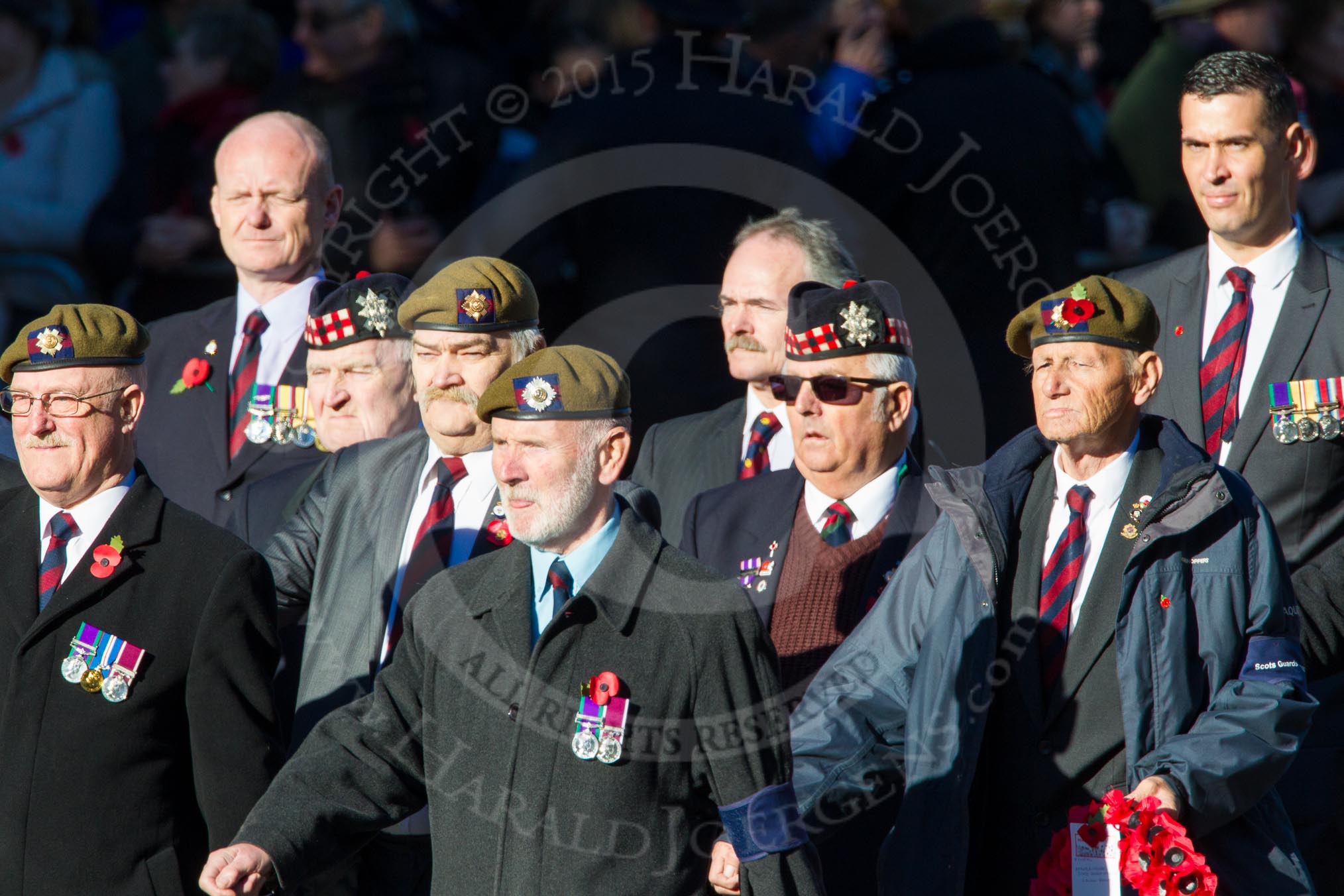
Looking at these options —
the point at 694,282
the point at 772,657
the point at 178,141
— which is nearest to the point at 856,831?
A: the point at 772,657

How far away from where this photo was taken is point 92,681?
465 centimetres

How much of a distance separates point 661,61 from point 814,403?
2129 millimetres

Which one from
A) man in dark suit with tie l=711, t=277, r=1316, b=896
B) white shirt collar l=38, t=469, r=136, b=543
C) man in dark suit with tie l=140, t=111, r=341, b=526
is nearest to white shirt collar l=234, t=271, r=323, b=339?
man in dark suit with tie l=140, t=111, r=341, b=526

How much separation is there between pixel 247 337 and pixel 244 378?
158mm

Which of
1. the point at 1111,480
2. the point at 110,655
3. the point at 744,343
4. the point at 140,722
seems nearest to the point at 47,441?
the point at 110,655

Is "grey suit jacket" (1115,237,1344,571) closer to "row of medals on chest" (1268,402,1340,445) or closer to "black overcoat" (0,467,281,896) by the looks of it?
"row of medals on chest" (1268,402,1340,445)

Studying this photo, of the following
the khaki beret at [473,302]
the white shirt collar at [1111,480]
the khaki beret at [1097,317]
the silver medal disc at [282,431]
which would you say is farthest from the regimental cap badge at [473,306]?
the white shirt collar at [1111,480]

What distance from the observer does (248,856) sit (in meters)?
4.14

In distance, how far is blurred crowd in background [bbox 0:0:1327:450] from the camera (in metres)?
7.10

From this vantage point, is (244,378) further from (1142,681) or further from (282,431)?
(1142,681)

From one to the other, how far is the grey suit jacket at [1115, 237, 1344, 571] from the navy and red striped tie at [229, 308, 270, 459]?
119 inches

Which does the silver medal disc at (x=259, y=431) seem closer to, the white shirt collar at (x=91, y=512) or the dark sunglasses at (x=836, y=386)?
the white shirt collar at (x=91, y=512)

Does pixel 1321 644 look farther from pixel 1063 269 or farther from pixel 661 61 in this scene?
pixel 661 61

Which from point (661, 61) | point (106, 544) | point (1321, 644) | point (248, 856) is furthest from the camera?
point (661, 61)
